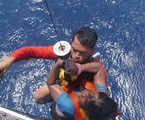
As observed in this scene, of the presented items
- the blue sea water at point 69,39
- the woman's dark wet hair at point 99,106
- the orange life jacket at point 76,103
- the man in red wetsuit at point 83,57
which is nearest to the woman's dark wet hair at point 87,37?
the man in red wetsuit at point 83,57

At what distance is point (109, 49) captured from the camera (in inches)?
150

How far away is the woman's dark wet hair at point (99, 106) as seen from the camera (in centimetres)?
227

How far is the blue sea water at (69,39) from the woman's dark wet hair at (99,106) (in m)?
0.99

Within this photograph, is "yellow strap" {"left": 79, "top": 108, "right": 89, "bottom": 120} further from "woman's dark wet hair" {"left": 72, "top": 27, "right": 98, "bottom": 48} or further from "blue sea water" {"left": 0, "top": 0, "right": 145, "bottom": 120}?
"blue sea water" {"left": 0, "top": 0, "right": 145, "bottom": 120}

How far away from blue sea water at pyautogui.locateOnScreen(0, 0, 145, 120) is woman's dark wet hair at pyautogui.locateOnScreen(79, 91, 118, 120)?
989mm

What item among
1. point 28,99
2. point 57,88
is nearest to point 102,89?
point 57,88

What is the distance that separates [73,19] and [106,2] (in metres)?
0.60

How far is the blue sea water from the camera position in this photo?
11.2 feet

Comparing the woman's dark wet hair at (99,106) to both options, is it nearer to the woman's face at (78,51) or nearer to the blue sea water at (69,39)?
the woman's face at (78,51)

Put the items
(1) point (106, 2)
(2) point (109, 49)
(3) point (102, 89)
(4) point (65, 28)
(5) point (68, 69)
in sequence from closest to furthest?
(5) point (68, 69) → (3) point (102, 89) → (2) point (109, 49) → (4) point (65, 28) → (1) point (106, 2)

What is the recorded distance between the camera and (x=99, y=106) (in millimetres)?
2277

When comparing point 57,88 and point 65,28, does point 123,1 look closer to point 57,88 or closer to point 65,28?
point 65,28

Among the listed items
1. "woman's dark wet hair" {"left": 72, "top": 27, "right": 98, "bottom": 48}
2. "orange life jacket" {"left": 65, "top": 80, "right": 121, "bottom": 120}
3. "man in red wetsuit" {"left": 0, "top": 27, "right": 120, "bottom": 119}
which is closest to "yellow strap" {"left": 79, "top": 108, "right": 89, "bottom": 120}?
"orange life jacket" {"left": 65, "top": 80, "right": 121, "bottom": 120}

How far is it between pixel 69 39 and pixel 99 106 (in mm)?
1760
